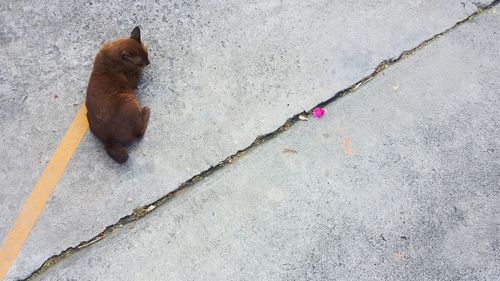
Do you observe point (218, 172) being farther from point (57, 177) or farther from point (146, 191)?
point (57, 177)

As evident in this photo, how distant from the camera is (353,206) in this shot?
139 inches

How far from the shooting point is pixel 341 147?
3766mm

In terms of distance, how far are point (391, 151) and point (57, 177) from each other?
2.71m

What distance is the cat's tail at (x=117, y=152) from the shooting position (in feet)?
11.5

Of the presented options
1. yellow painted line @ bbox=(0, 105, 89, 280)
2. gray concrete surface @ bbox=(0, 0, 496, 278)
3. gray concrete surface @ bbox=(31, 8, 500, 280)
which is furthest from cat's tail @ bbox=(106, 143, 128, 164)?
gray concrete surface @ bbox=(31, 8, 500, 280)

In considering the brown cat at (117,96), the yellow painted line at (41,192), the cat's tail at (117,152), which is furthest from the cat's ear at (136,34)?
the cat's tail at (117,152)

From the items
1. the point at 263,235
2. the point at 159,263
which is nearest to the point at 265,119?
the point at 263,235

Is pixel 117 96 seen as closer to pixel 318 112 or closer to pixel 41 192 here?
pixel 41 192

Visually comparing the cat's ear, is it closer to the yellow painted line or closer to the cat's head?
the cat's head

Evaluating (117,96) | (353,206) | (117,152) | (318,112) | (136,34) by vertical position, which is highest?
(318,112)

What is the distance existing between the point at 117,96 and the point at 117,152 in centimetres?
45

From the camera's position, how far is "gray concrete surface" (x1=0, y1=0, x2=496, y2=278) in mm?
3502

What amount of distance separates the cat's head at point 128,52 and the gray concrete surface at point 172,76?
0.79ft

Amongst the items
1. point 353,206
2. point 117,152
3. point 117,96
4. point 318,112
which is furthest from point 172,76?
point 353,206
